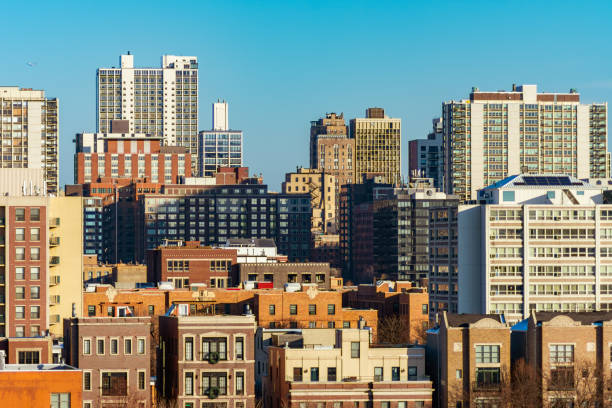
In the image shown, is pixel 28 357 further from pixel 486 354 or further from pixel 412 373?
pixel 486 354

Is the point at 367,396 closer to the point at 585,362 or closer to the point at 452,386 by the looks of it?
the point at 452,386

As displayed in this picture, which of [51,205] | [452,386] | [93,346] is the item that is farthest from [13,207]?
[452,386]

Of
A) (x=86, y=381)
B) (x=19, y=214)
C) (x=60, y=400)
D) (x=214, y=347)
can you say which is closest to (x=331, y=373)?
(x=214, y=347)

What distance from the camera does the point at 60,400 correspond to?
119375 mm

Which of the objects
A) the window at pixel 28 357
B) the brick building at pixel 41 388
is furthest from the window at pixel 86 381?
the brick building at pixel 41 388

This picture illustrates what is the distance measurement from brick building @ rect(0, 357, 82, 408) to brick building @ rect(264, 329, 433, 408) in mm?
18554

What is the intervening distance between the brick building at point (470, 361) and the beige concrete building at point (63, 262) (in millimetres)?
57288

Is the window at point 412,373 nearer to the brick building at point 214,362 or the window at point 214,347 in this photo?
the brick building at point 214,362

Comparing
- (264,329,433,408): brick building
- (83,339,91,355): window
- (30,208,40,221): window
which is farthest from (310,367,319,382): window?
(30,208,40,221): window

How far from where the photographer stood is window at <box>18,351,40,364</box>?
136375 mm

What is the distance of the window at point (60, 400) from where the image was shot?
119188 millimetres

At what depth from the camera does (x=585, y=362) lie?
133875 millimetres

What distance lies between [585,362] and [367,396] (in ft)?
57.3

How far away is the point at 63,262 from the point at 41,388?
6238 cm
